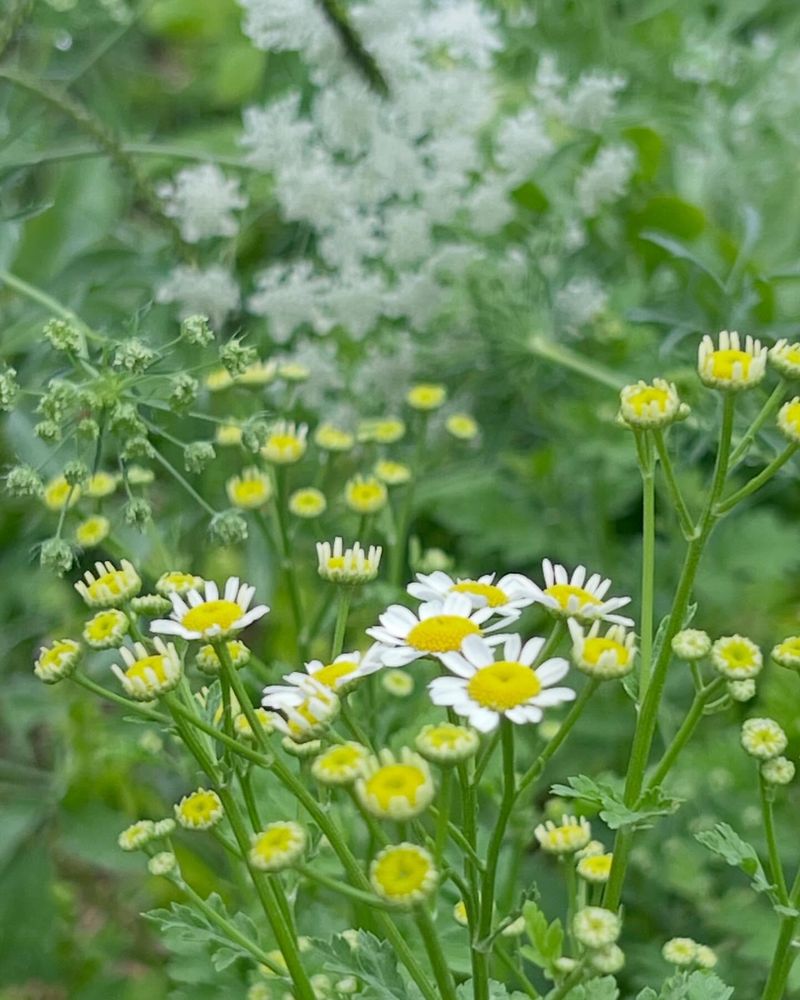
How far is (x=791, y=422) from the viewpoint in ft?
1.52

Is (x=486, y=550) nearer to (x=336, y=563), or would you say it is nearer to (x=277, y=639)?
(x=277, y=639)

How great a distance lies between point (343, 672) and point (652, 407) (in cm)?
16

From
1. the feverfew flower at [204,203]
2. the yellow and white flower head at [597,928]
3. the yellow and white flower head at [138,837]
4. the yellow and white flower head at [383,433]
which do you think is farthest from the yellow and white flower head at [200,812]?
the feverfew flower at [204,203]

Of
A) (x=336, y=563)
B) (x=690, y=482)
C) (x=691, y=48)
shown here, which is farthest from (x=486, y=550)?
(x=336, y=563)

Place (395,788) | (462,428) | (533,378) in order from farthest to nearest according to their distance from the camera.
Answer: (533,378) < (462,428) < (395,788)

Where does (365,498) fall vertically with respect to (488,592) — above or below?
below

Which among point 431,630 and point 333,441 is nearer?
point 431,630

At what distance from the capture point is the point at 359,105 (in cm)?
95

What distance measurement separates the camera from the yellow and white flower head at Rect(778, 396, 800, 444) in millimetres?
462

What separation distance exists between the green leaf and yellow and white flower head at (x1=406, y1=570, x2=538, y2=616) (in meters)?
0.07

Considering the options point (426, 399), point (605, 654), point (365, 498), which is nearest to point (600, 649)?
point (605, 654)

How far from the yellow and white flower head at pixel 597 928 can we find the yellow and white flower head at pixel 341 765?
0.33 feet

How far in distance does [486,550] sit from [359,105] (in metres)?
0.46

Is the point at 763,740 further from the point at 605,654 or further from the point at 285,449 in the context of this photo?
the point at 285,449
